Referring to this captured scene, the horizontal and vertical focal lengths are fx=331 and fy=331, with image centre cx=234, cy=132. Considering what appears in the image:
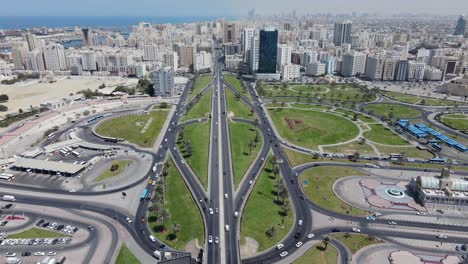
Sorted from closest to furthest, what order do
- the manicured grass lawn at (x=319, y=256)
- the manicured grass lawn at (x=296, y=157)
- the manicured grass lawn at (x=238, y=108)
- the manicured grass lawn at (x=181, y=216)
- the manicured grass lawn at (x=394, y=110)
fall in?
the manicured grass lawn at (x=319, y=256) < the manicured grass lawn at (x=181, y=216) < the manicured grass lawn at (x=296, y=157) < the manicured grass lawn at (x=238, y=108) < the manicured grass lawn at (x=394, y=110)

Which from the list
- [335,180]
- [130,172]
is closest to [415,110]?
[335,180]

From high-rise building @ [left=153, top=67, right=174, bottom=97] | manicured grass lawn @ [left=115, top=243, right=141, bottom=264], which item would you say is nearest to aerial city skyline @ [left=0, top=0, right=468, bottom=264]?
manicured grass lawn @ [left=115, top=243, right=141, bottom=264]

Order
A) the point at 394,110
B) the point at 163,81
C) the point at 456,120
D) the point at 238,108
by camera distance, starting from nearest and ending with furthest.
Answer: the point at 456,120, the point at 238,108, the point at 394,110, the point at 163,81

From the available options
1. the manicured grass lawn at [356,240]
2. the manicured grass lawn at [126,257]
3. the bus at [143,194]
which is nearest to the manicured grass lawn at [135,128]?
the bus at [143,194]

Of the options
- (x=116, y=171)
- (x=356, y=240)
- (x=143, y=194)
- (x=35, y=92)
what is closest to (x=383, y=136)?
(x=356, y=240)

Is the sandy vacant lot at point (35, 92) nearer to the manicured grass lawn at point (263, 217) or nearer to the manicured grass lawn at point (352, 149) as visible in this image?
the manicured grass lawn at point (263, 217)

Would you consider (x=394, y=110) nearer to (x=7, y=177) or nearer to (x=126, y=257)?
(x=126, y=257)

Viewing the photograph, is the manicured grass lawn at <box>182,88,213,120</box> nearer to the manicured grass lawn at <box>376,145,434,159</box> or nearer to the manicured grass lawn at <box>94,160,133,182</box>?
the manicured grass lawn at <box>94,160,133,182</box>
